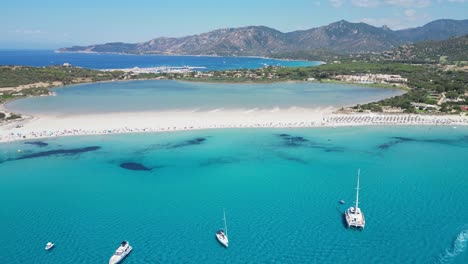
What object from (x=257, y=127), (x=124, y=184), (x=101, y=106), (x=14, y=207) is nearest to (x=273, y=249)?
(x=124, y=184)

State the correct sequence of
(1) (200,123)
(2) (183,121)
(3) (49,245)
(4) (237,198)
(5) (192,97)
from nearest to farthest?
1. (3) (49,245)
2. (4) (237,198)
3. (1) (200,123)
4. (2) (183,121)
5. (5) (192,97)

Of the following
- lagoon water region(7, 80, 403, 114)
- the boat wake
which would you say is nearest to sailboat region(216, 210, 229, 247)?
the boat wake

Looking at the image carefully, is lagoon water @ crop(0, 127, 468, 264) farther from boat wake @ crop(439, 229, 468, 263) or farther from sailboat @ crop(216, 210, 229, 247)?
sailboat @ crop(216, 210, 229, 247)

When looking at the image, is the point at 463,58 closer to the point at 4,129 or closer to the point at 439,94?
the point at 439,94

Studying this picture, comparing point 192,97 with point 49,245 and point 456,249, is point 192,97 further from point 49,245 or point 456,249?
point 456,249

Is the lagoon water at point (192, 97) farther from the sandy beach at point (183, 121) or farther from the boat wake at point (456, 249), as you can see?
the boat wake at point (456, 249)

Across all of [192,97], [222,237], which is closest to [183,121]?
[192,97]

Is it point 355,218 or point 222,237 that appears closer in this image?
point 222,237
